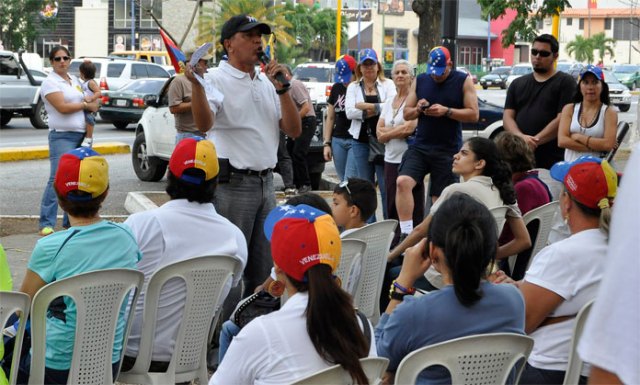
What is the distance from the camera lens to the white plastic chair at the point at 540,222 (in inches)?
245

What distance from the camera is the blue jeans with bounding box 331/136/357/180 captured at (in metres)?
10.0

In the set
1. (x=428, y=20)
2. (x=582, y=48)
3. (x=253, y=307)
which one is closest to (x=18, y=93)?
(x=428, y=20)

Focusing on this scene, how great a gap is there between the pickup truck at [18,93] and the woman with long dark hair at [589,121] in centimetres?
2002

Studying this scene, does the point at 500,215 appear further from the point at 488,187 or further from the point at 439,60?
the point at 439,60

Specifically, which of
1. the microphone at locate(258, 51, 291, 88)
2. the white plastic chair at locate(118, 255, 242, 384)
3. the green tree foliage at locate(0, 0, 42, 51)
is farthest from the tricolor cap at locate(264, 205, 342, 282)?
the green tree foliage at locate(0, 0, 42, 51)

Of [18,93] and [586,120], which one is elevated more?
[18,93]

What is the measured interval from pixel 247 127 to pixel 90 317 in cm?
221

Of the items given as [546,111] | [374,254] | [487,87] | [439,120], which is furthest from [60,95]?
[487,87]

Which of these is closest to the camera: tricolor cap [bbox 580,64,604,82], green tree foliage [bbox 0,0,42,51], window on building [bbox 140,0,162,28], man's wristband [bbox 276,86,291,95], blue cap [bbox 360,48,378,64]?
man's wristband [bbox 276,86,291,95]

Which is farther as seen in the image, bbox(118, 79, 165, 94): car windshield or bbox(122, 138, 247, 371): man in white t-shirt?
bbox(118, 79, 165, 94): car windshield

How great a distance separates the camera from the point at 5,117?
26.5 m

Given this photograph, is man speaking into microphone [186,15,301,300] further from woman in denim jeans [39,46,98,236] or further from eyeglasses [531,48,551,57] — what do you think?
woman in denim jeans [39,46,98,236]

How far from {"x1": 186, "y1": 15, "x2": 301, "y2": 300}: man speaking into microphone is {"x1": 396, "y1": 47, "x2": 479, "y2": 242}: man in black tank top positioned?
2.23 metres

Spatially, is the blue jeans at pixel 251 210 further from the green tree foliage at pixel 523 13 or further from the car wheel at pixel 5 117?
the car wheel at pixel 5 117
